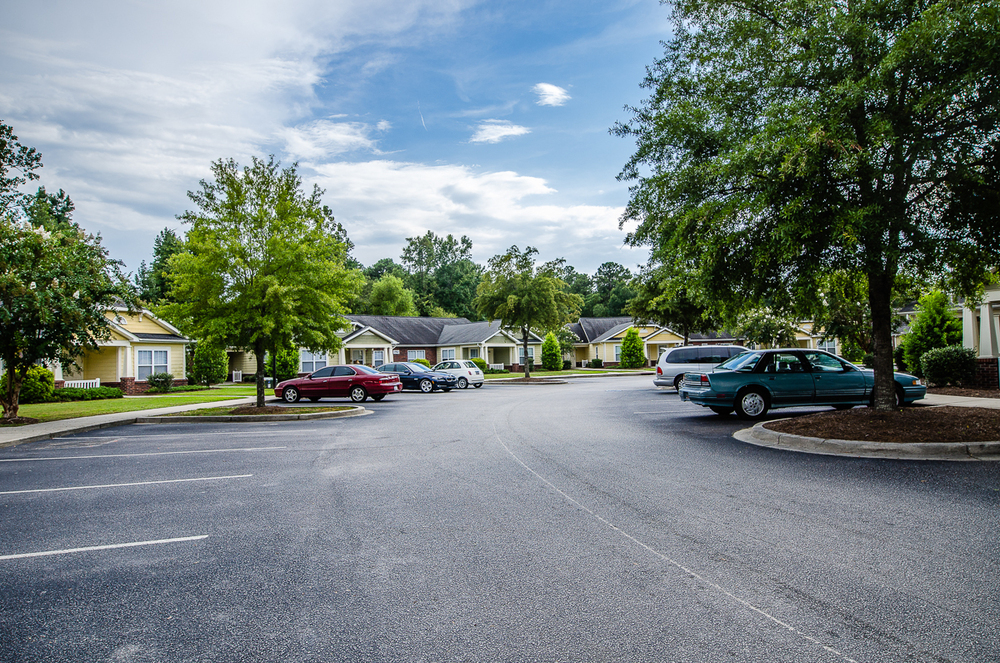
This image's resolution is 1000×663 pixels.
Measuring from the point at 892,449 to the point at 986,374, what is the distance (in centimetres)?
1389

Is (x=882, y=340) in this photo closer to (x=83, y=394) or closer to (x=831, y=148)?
(x=831, y=148)

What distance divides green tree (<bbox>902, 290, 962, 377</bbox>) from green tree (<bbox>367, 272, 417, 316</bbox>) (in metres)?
58.3

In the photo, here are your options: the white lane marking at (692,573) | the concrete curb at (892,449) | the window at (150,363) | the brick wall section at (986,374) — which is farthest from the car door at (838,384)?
the window at (150,363)

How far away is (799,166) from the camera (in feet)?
28.8

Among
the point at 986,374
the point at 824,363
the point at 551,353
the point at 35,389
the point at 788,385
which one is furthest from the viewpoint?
the point at 551,353

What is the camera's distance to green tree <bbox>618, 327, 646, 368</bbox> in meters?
55.7

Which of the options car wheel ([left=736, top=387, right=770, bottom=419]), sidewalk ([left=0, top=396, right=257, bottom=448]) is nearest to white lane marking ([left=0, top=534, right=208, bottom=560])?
sidewalk ([left=0, top=396, right=257, bottom=448])

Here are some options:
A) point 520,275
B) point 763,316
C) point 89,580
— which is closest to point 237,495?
point 89,580

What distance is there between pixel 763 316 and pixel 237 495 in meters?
33.2

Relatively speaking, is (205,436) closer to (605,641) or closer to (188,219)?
(188,219)

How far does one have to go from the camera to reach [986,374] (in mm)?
19188

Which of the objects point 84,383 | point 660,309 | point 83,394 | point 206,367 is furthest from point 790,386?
point 206,367

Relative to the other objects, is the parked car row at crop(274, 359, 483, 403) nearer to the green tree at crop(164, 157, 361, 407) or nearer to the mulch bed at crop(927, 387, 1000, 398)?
the green tree at crop(164, 157, 361, 407)

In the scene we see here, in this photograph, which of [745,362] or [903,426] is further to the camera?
[745,362]
